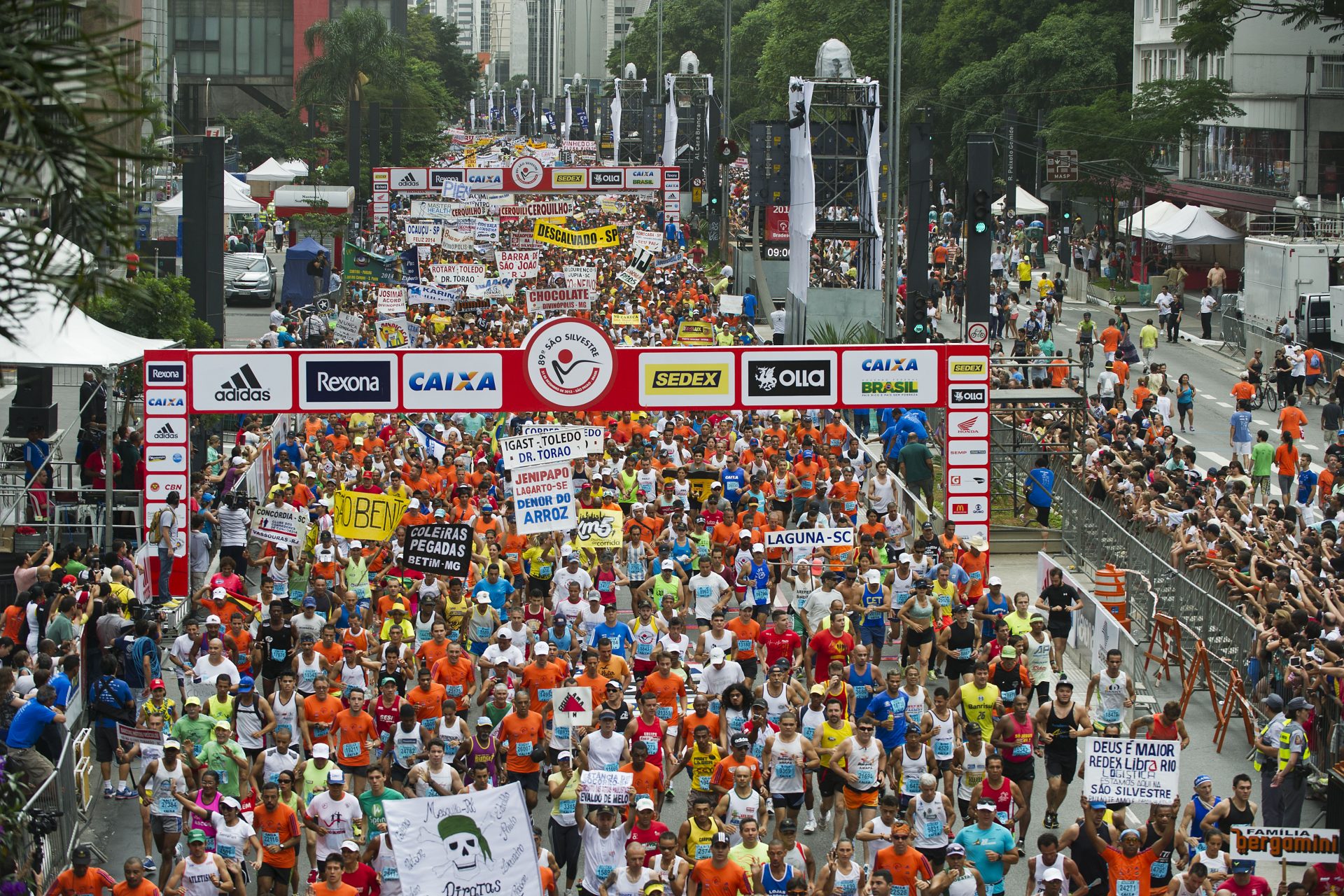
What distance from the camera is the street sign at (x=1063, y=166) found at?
5375 cm

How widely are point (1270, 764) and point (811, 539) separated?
6.12m

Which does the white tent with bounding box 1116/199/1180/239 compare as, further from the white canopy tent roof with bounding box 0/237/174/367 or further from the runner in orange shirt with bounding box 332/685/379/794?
the runner in orange shirt with bounding box 332/685/379/794

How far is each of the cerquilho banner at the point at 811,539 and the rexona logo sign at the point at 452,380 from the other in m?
3.17

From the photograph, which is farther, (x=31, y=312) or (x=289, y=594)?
(x=289, y=594)

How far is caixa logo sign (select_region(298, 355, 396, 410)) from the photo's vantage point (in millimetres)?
19766

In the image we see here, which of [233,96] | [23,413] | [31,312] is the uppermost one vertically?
[233,96]

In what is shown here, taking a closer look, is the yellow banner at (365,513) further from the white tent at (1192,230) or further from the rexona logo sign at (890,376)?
the white tent at (1192,230)

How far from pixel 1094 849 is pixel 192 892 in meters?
5.77

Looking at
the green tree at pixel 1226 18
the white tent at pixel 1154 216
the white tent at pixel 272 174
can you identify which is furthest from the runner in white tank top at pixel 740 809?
the white tent at pixel 272 174

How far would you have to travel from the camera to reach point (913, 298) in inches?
1154

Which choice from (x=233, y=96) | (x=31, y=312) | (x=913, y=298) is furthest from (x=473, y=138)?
(x=31, y=312)

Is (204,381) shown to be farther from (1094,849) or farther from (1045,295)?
(1045,295)

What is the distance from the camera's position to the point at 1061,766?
588 inches

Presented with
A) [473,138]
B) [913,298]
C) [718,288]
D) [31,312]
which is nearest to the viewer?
[31,312]
